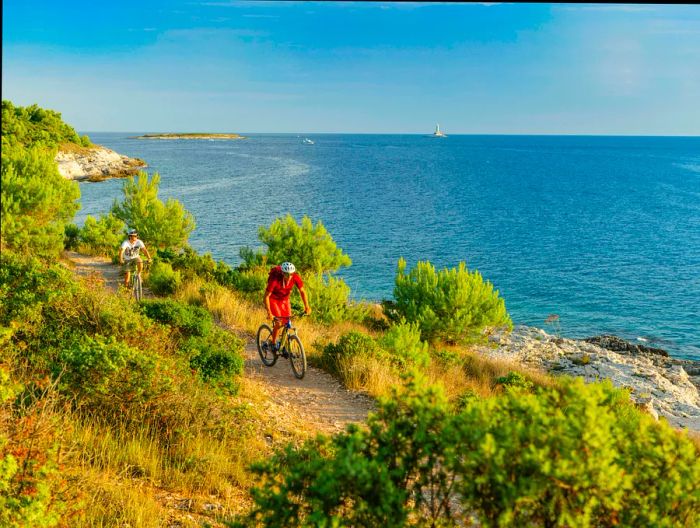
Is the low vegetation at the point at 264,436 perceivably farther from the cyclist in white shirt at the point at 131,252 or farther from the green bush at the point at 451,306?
the green bush at the point at 451,306

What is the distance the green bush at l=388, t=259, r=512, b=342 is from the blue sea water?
32.5 feet

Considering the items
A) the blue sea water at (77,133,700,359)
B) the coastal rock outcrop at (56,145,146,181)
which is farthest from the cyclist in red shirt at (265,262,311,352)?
the coastal rock outcrop at (56,145,146,181)

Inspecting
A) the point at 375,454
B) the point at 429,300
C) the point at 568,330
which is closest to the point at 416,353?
the point at 429,300

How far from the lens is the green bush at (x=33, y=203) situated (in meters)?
18.3

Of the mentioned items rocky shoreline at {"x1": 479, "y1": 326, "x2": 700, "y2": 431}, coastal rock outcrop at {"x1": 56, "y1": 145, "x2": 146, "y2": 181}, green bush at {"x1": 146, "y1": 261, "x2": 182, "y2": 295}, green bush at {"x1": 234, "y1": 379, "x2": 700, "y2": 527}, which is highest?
coastal rock outcrop at {"x1": 56, "y1": 145, "x2": 146, "y2": 181}

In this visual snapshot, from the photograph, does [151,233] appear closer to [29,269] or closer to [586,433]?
[29,269]

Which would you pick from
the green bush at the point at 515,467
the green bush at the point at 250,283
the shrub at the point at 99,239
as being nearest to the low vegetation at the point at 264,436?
the green bush at the point at 515,467

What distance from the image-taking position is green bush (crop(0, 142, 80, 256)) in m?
18.3

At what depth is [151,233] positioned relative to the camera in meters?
25.4

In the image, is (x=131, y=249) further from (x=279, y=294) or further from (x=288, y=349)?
(x=288, y=349)

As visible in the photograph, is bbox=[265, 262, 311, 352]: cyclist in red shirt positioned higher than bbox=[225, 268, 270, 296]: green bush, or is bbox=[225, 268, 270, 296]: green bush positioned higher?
bbox=[265, 262, 311, 352]: cyclist in red shirt

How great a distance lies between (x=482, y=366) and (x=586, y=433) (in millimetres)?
11293

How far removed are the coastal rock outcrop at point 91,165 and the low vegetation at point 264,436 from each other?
2630 inches

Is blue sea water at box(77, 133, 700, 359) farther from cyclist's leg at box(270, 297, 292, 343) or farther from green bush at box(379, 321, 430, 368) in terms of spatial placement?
cyclist's leg at box(270, 297, 292, 343)
